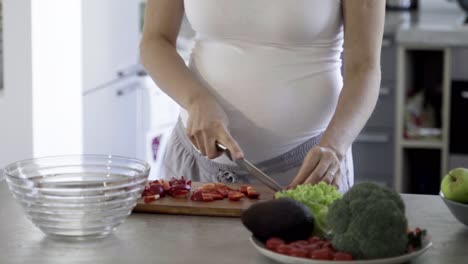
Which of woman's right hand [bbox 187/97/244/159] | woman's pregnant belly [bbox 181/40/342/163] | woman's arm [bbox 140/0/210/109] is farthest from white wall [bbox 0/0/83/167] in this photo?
woman's right hand [bbox 187/97/244/159]

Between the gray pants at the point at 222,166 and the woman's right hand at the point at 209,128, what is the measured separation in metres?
0.12

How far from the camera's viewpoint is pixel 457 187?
153 centimetres

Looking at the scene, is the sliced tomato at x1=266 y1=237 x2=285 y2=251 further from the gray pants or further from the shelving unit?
the shelving unit

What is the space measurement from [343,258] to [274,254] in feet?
0.30

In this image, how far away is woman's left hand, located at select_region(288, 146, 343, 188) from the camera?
1.62 m

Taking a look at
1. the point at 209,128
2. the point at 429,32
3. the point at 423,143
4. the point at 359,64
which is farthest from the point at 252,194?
the point at 423,143

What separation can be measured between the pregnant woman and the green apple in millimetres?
277

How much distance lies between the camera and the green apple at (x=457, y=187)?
153cm

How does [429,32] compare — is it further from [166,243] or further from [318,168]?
[166,243]

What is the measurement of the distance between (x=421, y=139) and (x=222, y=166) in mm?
2193

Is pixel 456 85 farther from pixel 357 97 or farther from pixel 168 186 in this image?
pixel 168 186

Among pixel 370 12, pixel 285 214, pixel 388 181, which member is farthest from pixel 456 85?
pixel 285 214

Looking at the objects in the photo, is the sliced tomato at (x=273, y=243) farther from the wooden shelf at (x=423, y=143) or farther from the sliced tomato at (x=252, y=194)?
the wooden shelf at (x=423, y=143)

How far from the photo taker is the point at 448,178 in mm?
1555
